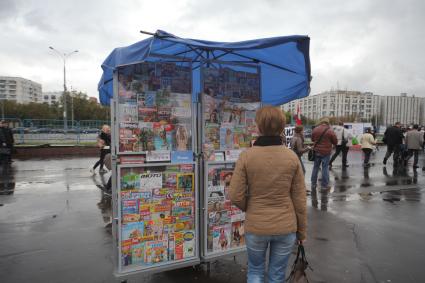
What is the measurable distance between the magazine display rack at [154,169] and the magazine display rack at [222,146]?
0.51 ft

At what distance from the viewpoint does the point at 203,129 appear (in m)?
3.64

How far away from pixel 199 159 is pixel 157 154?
524 millimetres

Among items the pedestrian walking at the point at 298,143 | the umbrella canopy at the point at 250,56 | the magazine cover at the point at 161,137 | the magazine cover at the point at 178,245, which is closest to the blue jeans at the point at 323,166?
the pedestrian walking at the point at 298,143

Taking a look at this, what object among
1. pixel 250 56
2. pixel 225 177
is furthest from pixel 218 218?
pixel 250 56

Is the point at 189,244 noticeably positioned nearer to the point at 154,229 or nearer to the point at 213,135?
the point at 154,229

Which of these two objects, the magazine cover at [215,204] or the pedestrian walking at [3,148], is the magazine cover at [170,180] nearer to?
the magazine cover at [215,204]

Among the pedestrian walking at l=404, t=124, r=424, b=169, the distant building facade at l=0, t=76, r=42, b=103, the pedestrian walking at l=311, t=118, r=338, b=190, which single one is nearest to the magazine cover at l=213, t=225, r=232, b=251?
the pedestrian walking at l=311, t=118, r=338, b=190

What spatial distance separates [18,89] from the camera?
13262 cm

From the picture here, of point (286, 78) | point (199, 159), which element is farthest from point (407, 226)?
point (199, 159)

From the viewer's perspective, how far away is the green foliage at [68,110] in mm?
54938

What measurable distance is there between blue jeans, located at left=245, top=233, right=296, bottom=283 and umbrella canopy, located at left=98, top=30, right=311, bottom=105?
6.14 feet

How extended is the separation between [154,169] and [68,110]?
5734 cm

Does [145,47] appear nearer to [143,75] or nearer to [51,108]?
[143,75]

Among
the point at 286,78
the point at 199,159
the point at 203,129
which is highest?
the point at 286,78
